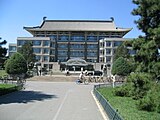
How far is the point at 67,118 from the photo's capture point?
14.2 m

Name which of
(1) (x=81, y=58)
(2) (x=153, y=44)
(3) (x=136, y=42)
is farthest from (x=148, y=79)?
(1) (x=81, y=58)

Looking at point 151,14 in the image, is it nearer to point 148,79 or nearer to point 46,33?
point 148,79

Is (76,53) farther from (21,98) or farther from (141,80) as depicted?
(141,80)

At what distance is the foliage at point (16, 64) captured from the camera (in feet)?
169

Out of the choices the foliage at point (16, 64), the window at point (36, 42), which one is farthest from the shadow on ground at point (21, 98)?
the window at point (36, 42)

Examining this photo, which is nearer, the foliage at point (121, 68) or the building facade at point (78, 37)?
the foliage at point (121, 68)

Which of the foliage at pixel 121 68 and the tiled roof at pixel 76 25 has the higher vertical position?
the tiled roof at pixel 76 25

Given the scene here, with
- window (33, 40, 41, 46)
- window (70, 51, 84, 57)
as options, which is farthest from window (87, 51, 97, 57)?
window (33, 40, 41, 46)

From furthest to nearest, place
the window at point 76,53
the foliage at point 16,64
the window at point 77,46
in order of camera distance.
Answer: the window at point 77,46 < the window at point 76,53 < the foliage at point 16,64

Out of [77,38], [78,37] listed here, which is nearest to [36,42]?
[77,38]

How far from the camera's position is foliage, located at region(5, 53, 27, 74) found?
169 ft

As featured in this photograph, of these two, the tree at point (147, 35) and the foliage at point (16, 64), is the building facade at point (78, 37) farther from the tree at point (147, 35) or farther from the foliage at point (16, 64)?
the tree at point (147, 35)

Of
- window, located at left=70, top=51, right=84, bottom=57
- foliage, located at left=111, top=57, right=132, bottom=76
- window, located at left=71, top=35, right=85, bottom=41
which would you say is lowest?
foliage, located at left=111, top=57, right=132, bottom=76

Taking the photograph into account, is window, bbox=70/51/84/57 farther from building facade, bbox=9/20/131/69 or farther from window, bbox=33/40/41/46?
window, bbox=33/40/41/46
